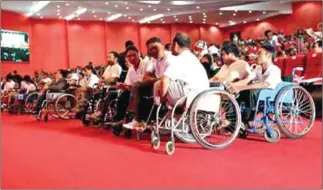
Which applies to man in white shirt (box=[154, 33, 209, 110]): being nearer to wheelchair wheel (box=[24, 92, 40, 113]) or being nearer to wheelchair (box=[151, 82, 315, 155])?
wheelchair (box=[151, 82, 315, 155])

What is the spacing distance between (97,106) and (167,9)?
1177 centimetres

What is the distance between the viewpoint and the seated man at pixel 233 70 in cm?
341

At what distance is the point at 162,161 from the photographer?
2578 mm

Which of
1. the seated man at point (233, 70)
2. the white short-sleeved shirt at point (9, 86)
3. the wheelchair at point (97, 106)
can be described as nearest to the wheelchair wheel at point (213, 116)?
the seated man at point (233, 70)

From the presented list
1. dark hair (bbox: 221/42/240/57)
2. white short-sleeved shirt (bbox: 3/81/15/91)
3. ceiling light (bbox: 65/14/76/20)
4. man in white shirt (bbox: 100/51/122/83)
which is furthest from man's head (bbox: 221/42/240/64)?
ceiling light (bbox: 65/14/76/20)

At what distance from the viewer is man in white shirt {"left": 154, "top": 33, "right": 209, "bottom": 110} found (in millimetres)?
2949

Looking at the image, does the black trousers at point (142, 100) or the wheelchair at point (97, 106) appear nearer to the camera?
the black trousers at point (142, 100)

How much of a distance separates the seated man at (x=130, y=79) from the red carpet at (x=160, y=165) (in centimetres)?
48

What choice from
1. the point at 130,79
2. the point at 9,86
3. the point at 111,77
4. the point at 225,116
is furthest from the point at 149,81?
the point at 9,86

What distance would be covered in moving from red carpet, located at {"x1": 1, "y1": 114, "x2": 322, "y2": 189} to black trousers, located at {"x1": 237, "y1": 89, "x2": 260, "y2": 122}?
20 cm

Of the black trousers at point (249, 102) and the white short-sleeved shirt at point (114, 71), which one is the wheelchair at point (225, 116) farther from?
the white short-sleeved shirt at point (114, 71)

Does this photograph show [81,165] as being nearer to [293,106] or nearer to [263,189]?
[263,189]

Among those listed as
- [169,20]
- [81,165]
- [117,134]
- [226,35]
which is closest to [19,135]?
[117,134]

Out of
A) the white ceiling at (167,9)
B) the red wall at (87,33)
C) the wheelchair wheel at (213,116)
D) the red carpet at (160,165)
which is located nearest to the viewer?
the red carpet at (160,165)
